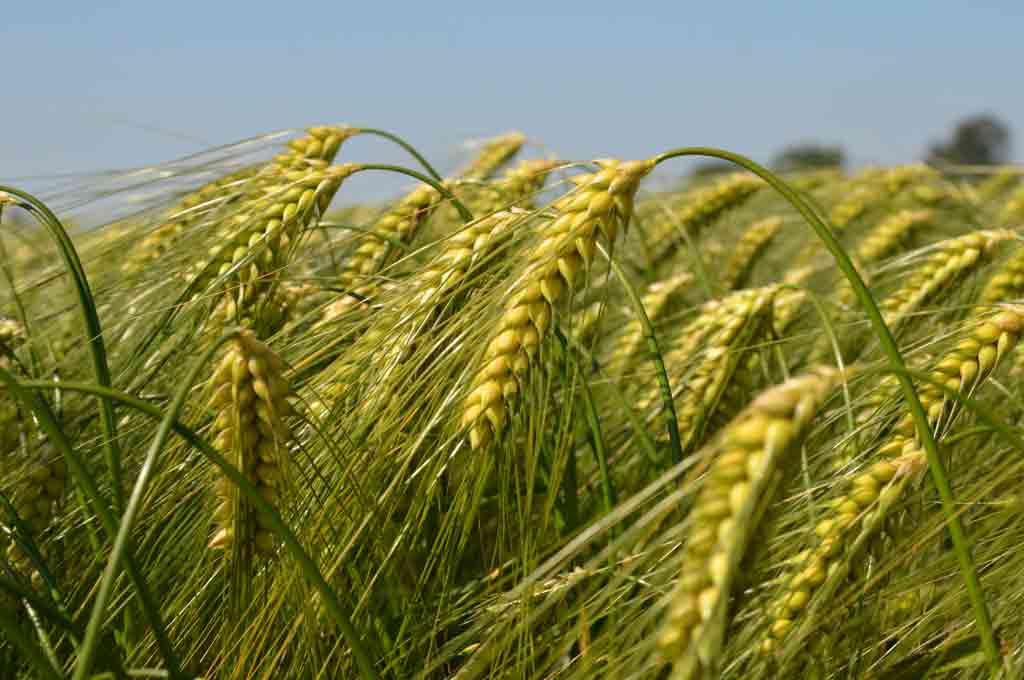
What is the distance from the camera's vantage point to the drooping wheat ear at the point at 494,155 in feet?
9.36

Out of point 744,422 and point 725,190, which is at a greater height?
point 744,422

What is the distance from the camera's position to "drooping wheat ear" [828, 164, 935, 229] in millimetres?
3654

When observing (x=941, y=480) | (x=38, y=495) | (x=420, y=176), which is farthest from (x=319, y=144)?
(x=941, y=480)

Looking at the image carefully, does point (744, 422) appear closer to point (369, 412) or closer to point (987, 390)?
point (369, 412)

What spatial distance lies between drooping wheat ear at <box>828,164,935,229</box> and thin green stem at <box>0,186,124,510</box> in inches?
105

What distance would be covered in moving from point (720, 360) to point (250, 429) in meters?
0.96

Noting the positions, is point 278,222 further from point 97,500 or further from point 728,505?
point 728,505

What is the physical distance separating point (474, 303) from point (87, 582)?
57 cm

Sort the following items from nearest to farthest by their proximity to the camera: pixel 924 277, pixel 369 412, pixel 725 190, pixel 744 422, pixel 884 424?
pixel 744 422
pixel 369 412
pixel 884 424
pixel 924 277
pixel 725 190

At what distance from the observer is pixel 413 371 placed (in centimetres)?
114

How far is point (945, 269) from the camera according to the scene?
1755 mm

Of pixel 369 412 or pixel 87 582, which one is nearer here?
pixel 369 412

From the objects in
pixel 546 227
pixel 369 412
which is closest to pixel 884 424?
pixel 546 227

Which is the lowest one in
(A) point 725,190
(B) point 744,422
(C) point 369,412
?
(A) point 725,190
